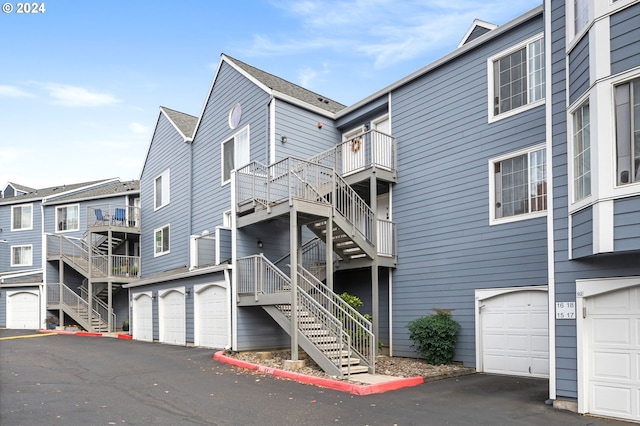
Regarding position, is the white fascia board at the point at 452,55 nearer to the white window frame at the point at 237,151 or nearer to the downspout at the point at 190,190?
the white window frame at the point at 237,151

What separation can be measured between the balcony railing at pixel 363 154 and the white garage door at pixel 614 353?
7.76 m

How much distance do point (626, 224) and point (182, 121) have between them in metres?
20.3

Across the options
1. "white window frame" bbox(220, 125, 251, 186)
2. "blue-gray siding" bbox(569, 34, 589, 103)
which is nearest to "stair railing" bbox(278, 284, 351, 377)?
"blue-gray siding" bbox(569, 34, 589, 103)

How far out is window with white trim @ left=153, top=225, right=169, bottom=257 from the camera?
23.7 meters

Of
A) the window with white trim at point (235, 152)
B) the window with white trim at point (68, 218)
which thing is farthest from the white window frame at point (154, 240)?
the window with white trim at point (68, 218)

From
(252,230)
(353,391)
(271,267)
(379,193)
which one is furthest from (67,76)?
(353,391)

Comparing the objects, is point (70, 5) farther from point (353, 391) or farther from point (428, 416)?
point (428, 416)

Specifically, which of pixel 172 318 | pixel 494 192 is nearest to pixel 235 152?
pixel 172 318

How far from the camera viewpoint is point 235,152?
61.9 ft

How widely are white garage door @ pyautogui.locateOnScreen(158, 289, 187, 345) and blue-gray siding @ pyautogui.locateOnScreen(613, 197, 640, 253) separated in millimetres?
14846

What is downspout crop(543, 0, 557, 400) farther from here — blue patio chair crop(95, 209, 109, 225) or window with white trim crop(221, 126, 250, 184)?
A: blue patio chair crop(95, 209, 109, 225)

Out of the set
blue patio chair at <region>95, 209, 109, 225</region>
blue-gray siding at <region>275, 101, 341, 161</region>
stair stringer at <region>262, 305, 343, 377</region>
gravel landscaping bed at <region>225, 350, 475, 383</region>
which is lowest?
gravel landscaping bed at <region>225, 350, 475, 383</region>

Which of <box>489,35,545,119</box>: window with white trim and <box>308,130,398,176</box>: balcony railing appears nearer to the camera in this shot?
<box>489,35,545,119</box>: window with white trim

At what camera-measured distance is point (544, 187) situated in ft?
38.6
